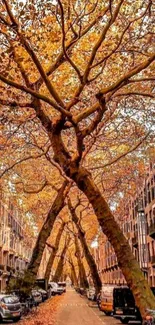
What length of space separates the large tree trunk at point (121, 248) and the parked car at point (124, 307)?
12713 mm

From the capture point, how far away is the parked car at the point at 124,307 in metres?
22.7

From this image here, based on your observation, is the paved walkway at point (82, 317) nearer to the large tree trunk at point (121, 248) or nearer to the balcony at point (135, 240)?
the large tree trunk at point (121, 248)

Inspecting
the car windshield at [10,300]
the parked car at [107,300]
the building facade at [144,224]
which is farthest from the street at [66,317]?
the building facade at [144,224]

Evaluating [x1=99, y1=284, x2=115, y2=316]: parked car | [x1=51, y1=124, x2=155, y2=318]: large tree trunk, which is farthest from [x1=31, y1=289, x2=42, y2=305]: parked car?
[x1=51, y1=124, x2=155, y2=318]: large tree trunk

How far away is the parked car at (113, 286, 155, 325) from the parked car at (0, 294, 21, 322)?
5.45m

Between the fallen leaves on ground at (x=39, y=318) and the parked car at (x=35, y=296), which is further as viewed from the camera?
the parked car at (x=35, y=296)

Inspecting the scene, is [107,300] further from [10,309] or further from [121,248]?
[121,248]

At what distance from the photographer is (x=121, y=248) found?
1086 cm

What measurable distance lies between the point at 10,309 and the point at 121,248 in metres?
12.8

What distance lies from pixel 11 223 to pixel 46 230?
40.0 metres

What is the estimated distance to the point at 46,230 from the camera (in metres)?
23.9

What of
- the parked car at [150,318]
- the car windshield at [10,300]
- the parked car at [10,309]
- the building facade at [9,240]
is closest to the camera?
the parked car at [150,318]

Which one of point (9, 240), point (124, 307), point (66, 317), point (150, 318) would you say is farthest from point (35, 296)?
point (9, 240)

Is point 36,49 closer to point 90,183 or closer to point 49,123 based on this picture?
point 49,123
